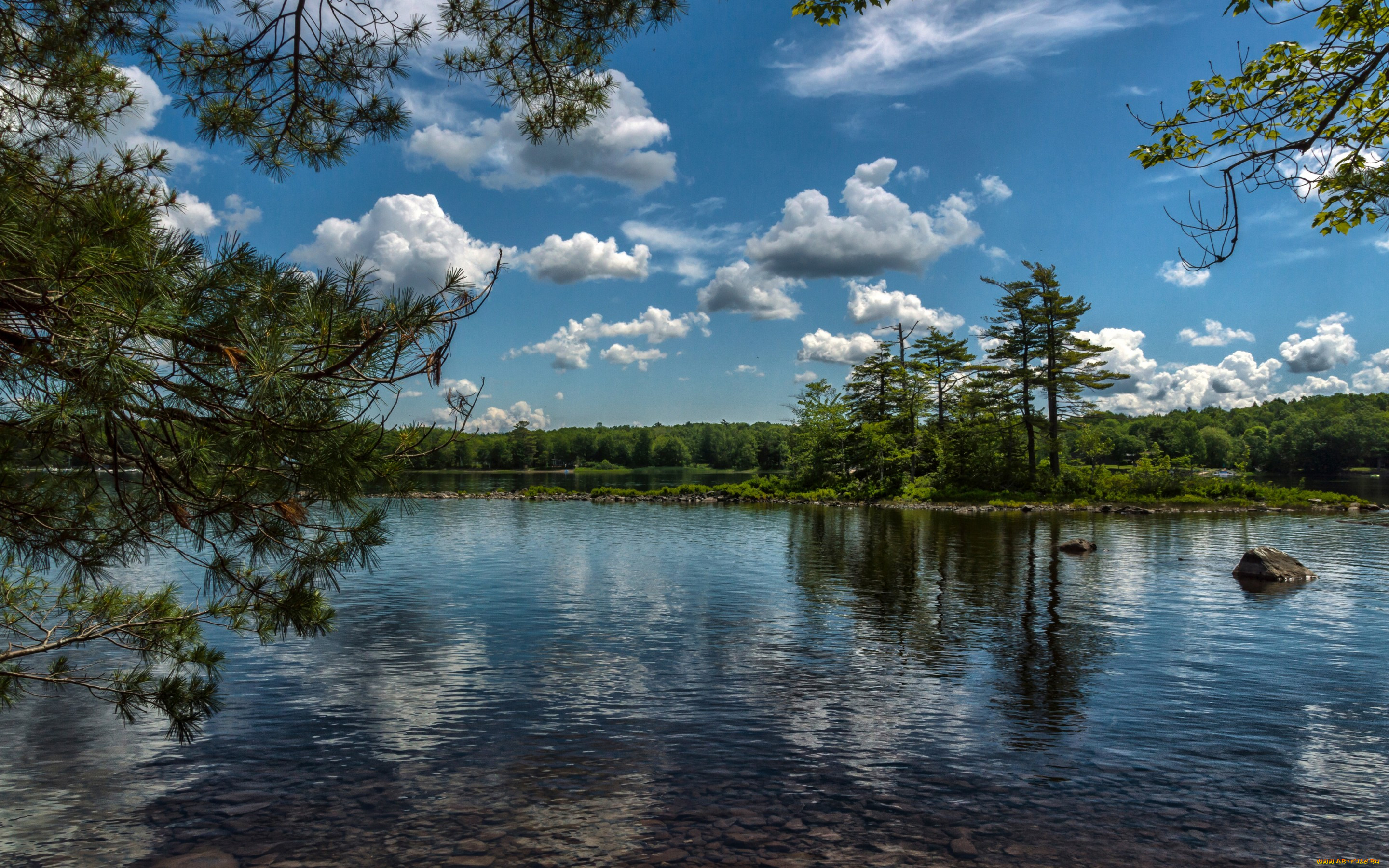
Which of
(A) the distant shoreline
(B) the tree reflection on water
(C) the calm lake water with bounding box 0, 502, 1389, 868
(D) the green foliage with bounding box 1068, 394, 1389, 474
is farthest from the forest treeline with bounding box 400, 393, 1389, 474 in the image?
(C) the calm lake water with bounding box 0, 502, 1389, 868

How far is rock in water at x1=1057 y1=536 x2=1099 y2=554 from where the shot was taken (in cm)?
2309

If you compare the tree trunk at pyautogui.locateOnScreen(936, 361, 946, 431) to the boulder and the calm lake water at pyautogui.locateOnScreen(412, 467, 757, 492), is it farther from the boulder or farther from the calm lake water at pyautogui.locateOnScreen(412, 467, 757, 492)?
the boulder

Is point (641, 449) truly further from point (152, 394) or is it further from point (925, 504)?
Result: point (152, 394)

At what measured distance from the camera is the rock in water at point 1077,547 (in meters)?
23.1

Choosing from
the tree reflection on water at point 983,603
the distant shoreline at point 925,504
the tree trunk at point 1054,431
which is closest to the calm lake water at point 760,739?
the tree reflection on water at point 983,603

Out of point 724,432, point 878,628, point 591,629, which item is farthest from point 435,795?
point 724,432

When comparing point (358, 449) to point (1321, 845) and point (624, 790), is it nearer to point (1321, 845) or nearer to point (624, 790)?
point (624, 790)

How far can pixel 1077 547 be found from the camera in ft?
76.5

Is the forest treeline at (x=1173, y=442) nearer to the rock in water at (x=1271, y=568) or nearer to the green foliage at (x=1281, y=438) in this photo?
the green foliage at (x=1281, y=438)

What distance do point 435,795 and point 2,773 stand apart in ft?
13.8

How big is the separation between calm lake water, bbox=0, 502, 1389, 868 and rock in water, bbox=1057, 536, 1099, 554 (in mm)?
7024

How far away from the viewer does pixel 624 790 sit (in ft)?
21.3

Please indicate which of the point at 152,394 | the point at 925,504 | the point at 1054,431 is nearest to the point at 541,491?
the point at 925,504

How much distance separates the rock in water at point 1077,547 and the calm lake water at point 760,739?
7.02m
